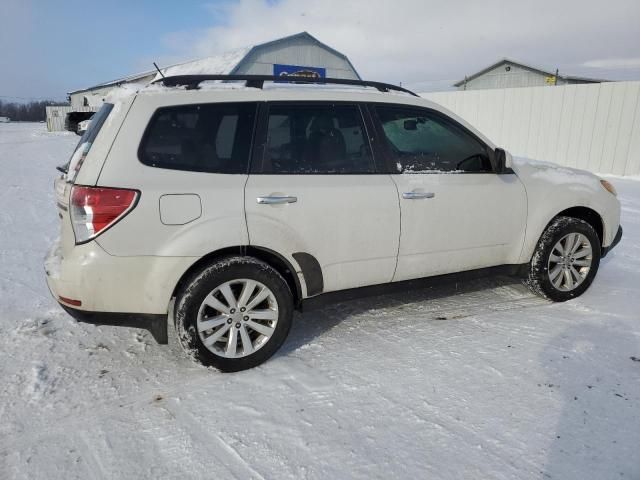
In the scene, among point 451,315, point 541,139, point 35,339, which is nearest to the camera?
point 35,339

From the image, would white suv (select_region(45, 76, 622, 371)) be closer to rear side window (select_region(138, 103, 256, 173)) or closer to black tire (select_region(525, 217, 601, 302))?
rear side window (select_region(138, 103, 256, 173))

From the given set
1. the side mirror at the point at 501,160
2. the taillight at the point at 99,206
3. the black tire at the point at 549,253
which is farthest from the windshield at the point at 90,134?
the black tire at the point at 549,253

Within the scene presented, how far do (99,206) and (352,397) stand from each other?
182 centimetres

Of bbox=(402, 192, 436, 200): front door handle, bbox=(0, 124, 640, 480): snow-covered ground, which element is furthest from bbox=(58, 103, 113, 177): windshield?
bbox=(402, 192, 436, 200): front door handle

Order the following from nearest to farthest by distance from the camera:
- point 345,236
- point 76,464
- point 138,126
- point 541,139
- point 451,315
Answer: point 76,464, point 138,126, point 345,236, point 451,315, point 541,139

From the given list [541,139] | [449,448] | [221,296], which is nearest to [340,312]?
[221,296]

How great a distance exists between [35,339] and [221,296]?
5.21ft

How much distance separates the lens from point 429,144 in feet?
11.4

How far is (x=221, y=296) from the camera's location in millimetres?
2855

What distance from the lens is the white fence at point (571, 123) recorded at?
1062 centimetres

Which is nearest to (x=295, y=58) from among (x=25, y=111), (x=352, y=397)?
(x=352, y=397)

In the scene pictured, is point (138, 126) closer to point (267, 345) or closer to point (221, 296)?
point (221, 296)

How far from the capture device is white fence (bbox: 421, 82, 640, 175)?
1062 cm

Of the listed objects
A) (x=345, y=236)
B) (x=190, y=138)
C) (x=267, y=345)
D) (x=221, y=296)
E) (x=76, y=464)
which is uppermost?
(x=190, y=138)
